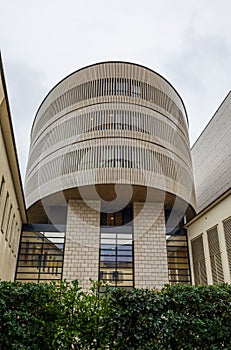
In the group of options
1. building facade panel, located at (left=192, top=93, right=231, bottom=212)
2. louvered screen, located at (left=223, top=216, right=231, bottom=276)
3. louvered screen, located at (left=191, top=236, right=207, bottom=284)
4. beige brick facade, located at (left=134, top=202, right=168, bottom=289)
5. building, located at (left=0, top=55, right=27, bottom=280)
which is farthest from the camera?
building facade panel, located at (left=192, top=93, right=231, bottom=212)

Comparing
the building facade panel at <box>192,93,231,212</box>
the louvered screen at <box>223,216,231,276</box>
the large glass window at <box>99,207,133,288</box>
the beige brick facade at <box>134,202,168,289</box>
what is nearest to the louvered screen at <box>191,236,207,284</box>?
the beige brick facade at <box>134,202,168,289</box>

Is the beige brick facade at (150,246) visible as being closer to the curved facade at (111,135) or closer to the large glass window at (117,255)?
the large glass window at (117,255)

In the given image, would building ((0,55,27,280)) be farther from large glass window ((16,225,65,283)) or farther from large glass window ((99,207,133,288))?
large glass window ((99,207,133,288))

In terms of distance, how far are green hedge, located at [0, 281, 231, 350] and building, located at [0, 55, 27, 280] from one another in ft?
19.0

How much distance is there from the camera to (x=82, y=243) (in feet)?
53.4

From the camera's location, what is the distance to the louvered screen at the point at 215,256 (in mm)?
13366

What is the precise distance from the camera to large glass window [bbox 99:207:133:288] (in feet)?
52.6

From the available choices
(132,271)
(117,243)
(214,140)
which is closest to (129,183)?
(117,243)

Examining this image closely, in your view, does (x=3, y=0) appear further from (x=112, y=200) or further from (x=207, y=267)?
(x=207, y=267)

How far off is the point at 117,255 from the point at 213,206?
6266mm

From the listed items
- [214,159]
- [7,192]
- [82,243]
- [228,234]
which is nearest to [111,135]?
[82,243]

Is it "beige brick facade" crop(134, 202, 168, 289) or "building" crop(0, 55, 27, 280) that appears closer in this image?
"building" crop(0, 55, 27, 280)

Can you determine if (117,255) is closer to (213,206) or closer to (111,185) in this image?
(111,185)

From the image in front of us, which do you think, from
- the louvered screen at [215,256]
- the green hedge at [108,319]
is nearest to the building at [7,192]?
the green hedge at [108,319]
